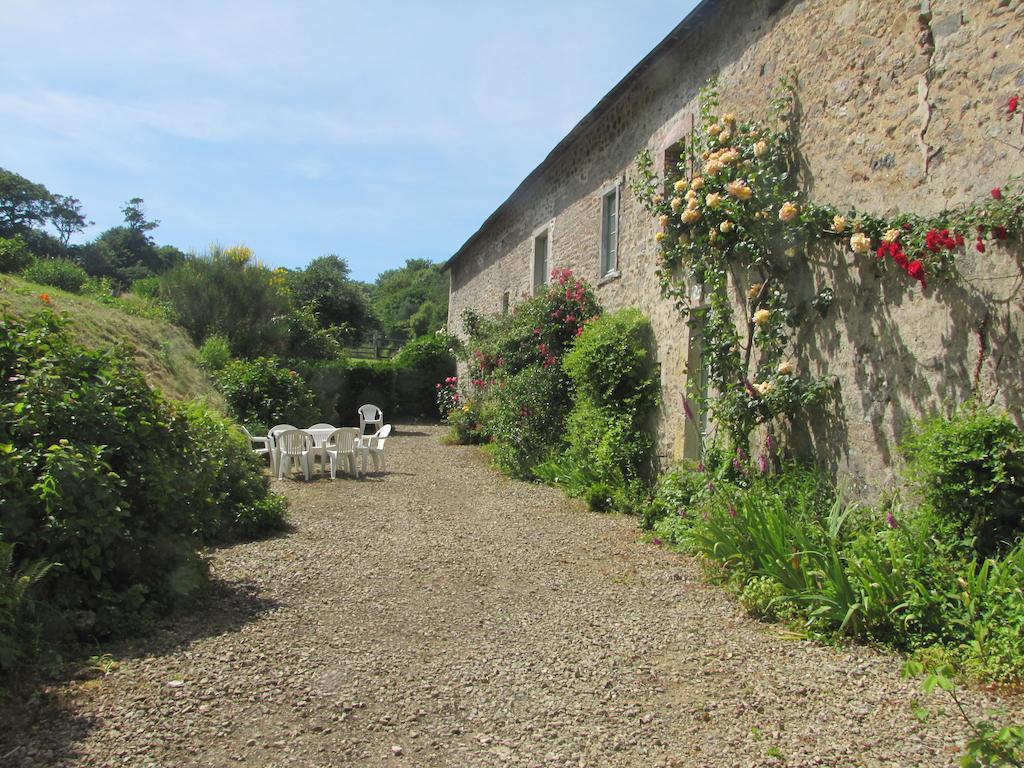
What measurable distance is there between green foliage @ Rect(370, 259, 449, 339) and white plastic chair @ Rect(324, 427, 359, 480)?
41.9 metres

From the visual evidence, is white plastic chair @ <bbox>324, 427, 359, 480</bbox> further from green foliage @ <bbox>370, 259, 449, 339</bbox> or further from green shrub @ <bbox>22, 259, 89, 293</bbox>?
green foliage @ <bbox>370, 259, 449, 339</bbox>

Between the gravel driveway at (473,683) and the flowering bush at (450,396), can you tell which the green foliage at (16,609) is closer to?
the gravel driveway at (473,683)

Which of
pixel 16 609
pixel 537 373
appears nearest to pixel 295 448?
pixel 537 373

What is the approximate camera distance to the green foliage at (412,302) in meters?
55.3

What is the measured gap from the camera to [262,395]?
11.9m

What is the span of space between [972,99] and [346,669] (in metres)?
4.89

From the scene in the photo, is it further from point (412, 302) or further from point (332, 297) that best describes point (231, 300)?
point (412, 302)

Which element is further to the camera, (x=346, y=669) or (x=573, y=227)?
(x=573, y=227)

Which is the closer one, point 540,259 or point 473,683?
point 473,683

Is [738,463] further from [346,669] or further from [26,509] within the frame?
[26,509]

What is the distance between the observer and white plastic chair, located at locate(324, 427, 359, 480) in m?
10.0

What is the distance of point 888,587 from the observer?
3877 mm

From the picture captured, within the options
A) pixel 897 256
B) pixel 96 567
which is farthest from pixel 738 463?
pixel 96 567

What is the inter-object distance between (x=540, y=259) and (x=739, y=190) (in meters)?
7.50
